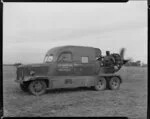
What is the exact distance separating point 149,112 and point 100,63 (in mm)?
653

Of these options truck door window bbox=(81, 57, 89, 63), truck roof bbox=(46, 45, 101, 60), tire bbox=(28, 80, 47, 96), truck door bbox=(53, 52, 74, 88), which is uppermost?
truck roof bbox=(46, 45, 101, 60)

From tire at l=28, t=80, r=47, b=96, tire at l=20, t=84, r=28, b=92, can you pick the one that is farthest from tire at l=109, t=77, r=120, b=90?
tire at l=20, t=84, r=28, b=92

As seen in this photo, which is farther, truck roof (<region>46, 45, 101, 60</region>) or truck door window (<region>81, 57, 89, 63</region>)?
truck door window (<region>81, 57, 89, 63</region>)

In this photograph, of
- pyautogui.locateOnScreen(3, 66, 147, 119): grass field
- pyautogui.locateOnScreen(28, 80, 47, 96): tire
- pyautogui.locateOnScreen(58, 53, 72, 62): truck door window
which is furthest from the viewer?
pyautogui.locateOnScreen(58, 53, 72, 62): truck door window

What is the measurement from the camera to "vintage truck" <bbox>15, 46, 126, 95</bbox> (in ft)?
7.15

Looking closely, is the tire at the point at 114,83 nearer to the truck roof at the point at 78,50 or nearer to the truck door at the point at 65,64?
the truck roof at the point at 78,50

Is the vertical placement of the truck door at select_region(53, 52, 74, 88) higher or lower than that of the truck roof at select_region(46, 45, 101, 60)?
lower

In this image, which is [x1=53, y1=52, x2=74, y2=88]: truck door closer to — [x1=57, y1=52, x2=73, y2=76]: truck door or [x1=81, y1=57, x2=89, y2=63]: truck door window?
→ [x1=57, y1=52, x2=73, y2=76]: truck door

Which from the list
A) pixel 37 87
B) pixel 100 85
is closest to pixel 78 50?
pixel 100 85

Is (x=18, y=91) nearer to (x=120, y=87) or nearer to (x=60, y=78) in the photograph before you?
(x=60, y=78)

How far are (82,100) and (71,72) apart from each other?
308 mm

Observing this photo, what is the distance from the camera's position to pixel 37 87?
85.4 inches

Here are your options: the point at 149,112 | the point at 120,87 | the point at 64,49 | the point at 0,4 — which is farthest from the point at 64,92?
the point at 0,4

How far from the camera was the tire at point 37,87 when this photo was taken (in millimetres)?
2178
